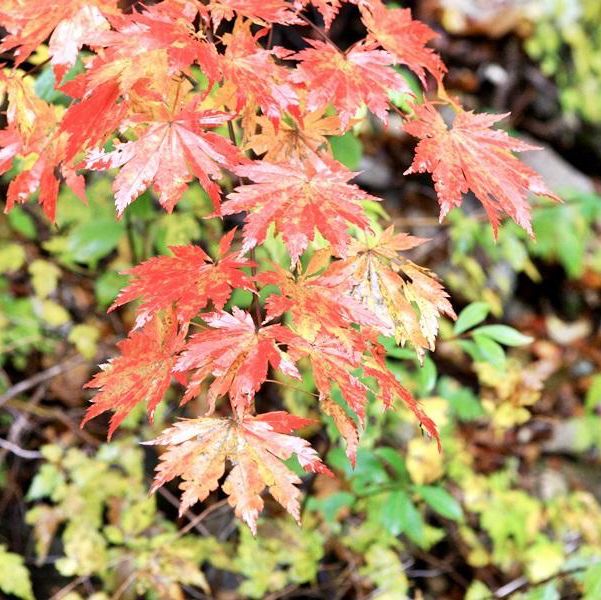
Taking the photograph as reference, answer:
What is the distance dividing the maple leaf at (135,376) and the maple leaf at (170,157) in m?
0.23

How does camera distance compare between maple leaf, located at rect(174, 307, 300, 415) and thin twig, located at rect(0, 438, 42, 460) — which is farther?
thin twig, located at rect(0, 438, 42, 460)

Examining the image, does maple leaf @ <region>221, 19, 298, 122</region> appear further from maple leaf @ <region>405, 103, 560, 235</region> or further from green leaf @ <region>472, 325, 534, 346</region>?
green leaf @ <region>472, 325, 534, 346</region>

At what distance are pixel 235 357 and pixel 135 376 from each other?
0.19m

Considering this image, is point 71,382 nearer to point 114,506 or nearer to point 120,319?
point 120,319

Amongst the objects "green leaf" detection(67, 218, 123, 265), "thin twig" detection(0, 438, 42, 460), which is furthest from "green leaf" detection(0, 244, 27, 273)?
"thin twig" detection(0, 438, 42, 460)

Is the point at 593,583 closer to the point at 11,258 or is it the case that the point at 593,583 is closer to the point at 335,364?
the point at 335,364

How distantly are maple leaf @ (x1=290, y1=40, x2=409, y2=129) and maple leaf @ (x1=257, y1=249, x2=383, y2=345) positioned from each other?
25 centimetres

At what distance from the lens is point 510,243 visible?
2.57 m

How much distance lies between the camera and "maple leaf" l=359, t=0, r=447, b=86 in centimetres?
126

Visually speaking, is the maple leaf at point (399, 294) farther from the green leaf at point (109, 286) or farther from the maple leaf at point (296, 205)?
the green leaf at point (109, 286)

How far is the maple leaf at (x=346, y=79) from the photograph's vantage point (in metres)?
1.13

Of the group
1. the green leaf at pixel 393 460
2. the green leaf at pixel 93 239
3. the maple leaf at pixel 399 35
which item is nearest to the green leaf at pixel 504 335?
the green leaf at pixel 393 460

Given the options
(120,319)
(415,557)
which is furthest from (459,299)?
(120,319)

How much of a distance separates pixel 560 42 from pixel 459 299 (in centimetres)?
181
